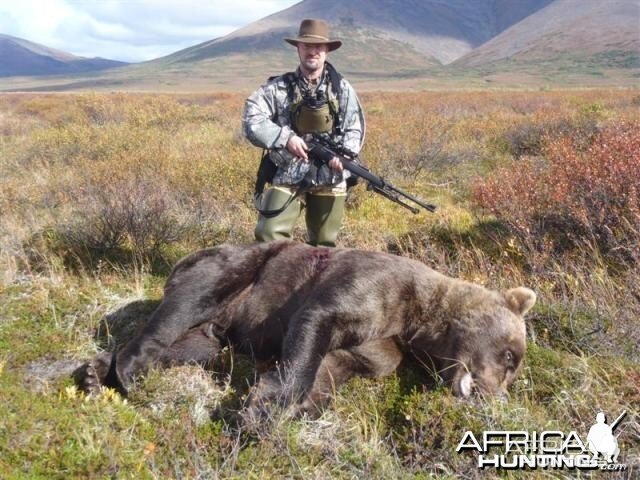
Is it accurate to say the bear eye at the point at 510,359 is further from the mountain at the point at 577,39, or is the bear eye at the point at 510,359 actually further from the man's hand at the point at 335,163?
the mountain at the point at 577,39

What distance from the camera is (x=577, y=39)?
15438 centimetres

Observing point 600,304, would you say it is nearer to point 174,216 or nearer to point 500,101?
point 174,216

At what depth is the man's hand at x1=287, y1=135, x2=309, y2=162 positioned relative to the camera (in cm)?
477

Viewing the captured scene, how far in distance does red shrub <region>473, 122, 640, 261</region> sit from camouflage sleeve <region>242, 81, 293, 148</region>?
2828mm

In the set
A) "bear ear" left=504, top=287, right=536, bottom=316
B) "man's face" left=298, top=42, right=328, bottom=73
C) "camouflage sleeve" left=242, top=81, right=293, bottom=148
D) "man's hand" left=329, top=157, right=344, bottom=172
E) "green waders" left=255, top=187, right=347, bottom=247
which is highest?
"man's face" left=298, top=42, right=328, bottom=73

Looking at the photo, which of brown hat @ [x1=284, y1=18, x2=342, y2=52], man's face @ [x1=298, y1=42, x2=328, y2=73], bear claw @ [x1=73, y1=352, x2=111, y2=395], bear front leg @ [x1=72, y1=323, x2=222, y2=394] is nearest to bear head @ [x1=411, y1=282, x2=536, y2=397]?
bear front leg @ [x1=72, y1=323, x2=222, y2=394]

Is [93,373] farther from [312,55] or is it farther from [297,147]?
[312,55]

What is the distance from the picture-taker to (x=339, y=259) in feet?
13.6

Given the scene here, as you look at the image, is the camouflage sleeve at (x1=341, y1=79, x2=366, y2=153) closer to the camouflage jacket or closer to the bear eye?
the camouflage jacket

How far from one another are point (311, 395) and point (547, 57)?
158484 millimetres

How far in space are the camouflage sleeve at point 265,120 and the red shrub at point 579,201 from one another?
2.83m

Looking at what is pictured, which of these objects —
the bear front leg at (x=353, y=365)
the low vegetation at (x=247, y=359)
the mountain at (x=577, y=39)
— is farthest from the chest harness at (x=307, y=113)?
the mountain at (x=577, y=39)

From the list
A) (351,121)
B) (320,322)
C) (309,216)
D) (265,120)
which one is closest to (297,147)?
(265,120)

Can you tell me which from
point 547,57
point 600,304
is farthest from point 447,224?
point 547,57
